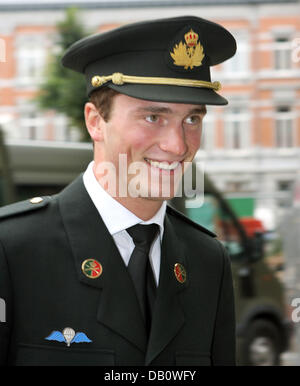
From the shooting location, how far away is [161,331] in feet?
5.13

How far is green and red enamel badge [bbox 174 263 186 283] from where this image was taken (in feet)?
5.40

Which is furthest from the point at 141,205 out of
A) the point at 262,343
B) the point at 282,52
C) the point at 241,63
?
the point at 282,52

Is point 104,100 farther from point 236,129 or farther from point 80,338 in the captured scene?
point 236,129

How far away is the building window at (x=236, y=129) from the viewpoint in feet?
85.8

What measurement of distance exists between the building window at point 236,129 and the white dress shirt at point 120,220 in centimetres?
2462

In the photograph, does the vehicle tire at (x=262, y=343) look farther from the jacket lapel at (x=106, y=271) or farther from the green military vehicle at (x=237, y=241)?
the jacket lapel at (x=106, y=271)

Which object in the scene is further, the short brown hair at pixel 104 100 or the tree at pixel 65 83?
the tree at pixel 65 83

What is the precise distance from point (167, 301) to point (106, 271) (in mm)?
149

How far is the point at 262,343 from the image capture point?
591cm

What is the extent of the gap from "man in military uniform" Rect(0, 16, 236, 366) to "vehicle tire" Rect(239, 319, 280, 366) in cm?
417

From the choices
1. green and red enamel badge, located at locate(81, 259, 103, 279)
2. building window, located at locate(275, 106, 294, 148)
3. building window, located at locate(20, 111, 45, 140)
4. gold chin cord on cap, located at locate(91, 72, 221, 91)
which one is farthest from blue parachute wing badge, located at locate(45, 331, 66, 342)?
building window, located at locate(275, 106, 294, 148)

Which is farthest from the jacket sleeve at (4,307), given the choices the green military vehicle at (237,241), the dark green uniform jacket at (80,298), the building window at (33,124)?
the building window at (33,124)

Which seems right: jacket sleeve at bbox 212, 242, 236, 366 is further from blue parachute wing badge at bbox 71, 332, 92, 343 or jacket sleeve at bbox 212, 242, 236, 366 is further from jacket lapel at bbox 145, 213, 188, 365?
blue parachute wing badge at bbox 71, 332, 92, 343

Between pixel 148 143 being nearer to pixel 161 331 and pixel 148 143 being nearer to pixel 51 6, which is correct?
pixel 161 331
